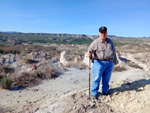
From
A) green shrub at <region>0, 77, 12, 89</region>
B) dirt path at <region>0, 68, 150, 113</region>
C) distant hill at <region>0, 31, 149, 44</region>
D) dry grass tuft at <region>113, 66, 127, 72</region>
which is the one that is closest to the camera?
dirt path at <region>0, 68, 150, 113</region>

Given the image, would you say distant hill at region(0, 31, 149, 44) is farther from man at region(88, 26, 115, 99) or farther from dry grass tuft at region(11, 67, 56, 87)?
man at region(88, 26, 115, 99)

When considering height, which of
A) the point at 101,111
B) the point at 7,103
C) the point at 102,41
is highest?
the point at 102,41

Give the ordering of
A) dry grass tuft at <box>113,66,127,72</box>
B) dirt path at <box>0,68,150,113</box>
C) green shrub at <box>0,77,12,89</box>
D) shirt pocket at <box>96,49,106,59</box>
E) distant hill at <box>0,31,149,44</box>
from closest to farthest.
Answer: shirt pocket at <box>96,49,106,59</box>
dirt path at <box>0,68,150,113</box>
green shrub at <box>0,77,12,89</box>
dry grass tuft at <box>113,66,127,72</box>
distant hill at <box>0,31,149,44</box>

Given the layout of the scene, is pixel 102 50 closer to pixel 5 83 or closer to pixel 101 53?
pixel 101 53

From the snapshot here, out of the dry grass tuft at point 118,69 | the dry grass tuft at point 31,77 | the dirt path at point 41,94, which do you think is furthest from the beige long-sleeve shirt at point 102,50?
the dry grass tuft at point 118,69

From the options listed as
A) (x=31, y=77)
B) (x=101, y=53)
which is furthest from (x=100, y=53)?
(x=31, y=77)

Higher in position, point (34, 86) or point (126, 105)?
point (126, 105)

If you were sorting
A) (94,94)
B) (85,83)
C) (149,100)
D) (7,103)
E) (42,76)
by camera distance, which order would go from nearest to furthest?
(149,100) → (94,94) → (7,103) → (85,83) → (42,76)

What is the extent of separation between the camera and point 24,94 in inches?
214

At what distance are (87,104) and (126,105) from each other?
910 mm

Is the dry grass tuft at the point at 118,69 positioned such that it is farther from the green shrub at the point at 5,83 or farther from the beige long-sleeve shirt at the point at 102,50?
the green shrub at the point at 5,83

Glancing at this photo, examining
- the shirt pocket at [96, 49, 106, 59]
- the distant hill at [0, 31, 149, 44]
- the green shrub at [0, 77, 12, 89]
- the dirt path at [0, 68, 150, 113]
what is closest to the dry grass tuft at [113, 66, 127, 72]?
the dirt path at [0, 68, 150, 113]

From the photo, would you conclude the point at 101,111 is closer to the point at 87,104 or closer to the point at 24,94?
the point at 87,104

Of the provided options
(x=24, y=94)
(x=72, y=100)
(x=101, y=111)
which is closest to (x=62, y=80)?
(x=24, y=94)
